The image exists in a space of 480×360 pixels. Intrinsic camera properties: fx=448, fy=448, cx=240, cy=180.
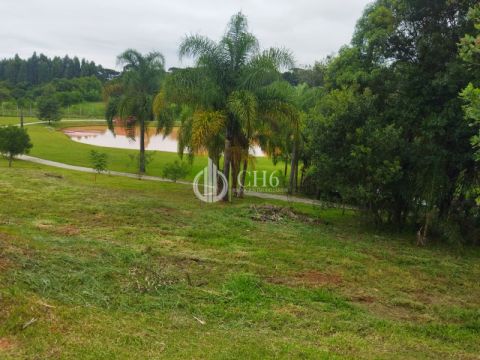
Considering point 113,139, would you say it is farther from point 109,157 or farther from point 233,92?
point 233,92

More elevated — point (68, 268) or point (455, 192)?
point (455, 192)

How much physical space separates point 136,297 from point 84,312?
92 cm

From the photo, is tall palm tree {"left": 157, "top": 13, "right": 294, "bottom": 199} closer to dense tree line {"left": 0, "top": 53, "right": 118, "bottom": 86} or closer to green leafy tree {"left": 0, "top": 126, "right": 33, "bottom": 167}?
green leafy tree {"left": 0, "top": 126, "right": 33, "bottom": 167}

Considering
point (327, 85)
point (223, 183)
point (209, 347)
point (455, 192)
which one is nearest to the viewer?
point (209, 347)

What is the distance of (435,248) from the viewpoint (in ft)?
42.0

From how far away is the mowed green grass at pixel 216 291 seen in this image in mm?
4984

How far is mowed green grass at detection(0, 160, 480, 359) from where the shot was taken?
4.98 metres

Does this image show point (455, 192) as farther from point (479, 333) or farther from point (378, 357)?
point (378, 357)

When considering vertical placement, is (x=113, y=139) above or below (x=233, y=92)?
below

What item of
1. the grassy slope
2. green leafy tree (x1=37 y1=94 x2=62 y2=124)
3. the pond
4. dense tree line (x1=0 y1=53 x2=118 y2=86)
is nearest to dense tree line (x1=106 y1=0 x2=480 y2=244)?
the grassy slope

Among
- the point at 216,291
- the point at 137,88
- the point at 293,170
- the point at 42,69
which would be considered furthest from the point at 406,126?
the point at 42,69

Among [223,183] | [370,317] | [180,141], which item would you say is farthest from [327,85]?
[370,317]

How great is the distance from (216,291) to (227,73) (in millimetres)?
11644

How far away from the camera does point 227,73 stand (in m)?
17.1
